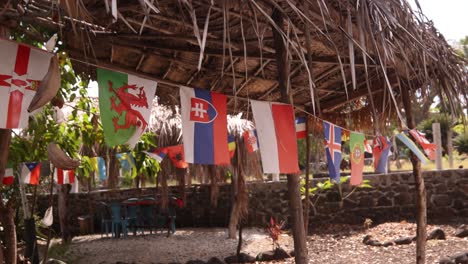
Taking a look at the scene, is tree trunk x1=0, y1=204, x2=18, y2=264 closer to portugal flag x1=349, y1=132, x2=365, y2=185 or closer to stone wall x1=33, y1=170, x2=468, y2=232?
portugal flag x1=349, y1=132, x2=365, y2=185

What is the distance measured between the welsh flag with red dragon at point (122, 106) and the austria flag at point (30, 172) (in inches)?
114

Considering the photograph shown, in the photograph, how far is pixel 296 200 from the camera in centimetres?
356

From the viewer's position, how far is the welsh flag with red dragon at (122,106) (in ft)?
9.61

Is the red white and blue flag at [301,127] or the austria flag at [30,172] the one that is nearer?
the austria flag at [30,172]

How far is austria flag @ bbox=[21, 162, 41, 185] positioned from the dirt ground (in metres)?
2.13

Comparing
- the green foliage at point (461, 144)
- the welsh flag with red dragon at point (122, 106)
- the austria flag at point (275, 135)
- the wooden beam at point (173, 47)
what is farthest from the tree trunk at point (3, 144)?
the green foliage at point (461, 144)

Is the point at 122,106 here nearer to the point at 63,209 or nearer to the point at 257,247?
the point at 257,247

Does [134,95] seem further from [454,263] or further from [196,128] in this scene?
[454,263]

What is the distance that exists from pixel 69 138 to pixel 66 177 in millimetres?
1824

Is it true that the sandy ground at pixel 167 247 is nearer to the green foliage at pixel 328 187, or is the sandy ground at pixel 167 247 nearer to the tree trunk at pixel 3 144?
the green foliage at pixel 328 187

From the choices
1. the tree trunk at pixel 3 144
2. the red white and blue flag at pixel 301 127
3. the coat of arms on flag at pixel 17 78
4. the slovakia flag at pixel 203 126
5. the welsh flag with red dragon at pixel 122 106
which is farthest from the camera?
the red white and blue flag at pixel 301 127

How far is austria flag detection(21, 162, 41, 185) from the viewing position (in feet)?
18.2

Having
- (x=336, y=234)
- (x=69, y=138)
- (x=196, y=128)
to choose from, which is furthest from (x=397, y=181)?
(x=196, y=128)

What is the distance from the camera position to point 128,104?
3.03 meters
